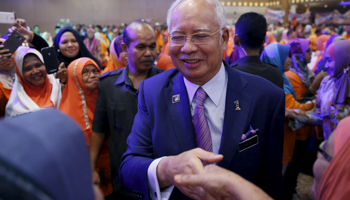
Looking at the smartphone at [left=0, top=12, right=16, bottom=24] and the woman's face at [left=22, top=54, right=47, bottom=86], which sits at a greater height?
the smartphone at [left=0, top=12, right=16, bottom=24]

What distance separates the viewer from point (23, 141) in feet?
1.28

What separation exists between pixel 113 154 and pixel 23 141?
1.77 m

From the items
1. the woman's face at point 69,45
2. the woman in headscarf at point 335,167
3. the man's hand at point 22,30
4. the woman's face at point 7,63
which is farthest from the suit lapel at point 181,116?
the man's hand at point 22,30

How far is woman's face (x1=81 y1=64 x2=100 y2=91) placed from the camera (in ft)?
8.09

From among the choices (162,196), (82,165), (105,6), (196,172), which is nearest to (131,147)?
(162,196)

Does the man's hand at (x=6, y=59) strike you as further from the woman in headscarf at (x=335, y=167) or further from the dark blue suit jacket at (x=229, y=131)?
the woman in headscarf at (x=335, y=167)

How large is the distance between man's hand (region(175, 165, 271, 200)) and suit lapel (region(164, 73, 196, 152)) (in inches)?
12.3

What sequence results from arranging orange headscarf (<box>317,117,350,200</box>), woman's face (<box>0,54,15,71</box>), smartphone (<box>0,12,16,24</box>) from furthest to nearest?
smartphone (<box>0,12,16,24</box>)
woman's face (<box>0,54,15,71</box>)
orange headscarf (<box>317,117,350,200</box>)

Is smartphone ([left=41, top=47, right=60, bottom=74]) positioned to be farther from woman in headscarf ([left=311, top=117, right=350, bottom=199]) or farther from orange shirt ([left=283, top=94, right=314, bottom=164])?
woman in headscarf ([left=311, top=117, right=350, bottom=199])

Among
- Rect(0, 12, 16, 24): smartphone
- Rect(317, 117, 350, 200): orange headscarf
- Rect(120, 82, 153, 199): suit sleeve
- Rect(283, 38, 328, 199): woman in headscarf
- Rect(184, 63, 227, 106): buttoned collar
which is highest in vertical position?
Rect(0, 12, 16, 24): smartphone

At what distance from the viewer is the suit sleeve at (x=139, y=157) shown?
124 cm

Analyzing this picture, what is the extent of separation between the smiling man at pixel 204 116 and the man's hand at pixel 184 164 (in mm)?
36

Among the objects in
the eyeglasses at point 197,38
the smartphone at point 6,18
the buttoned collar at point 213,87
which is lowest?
the buttoned collar at point 213,87

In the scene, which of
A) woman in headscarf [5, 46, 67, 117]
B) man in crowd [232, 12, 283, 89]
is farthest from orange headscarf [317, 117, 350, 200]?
woman in headscarf [5, 46, 67, 117]
